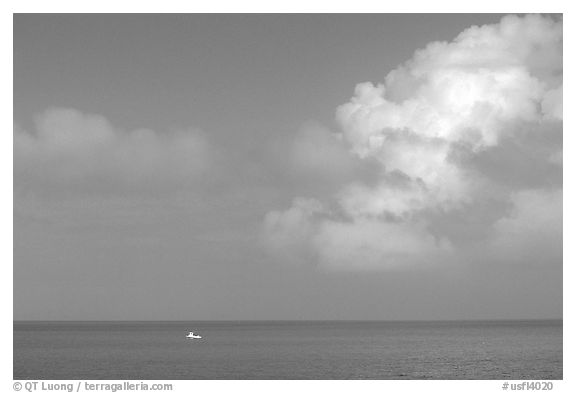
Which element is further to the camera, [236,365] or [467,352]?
[467,352]

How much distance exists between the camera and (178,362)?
358ft
